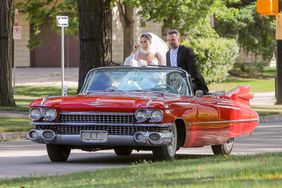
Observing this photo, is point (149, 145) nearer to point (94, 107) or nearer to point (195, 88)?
point (94, 107)

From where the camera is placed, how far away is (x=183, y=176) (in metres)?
11.5

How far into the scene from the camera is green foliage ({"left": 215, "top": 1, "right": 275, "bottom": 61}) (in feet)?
176

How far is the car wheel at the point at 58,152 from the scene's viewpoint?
1563 centimetres

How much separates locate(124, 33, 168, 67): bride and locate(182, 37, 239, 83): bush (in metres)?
27.1

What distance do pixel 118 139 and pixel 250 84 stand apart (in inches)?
1372

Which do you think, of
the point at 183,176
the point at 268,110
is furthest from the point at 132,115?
the point at 268,110

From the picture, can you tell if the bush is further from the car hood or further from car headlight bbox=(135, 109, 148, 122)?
car headlight bbox=(135, 109, 148, 122)

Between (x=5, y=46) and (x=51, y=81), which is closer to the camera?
(x=5, y=46)

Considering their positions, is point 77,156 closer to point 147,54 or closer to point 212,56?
point 147,54

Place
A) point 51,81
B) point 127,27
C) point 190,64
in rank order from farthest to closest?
point 51,81 < point 127,27 < point 190,64

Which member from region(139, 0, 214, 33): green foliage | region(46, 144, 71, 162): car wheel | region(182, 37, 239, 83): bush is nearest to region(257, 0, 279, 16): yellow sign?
region(46, 144, 71, 162): car wheel

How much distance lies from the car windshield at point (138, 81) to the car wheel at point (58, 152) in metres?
0.96

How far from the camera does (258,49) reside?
55.0 metres

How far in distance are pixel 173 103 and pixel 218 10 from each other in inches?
1201
